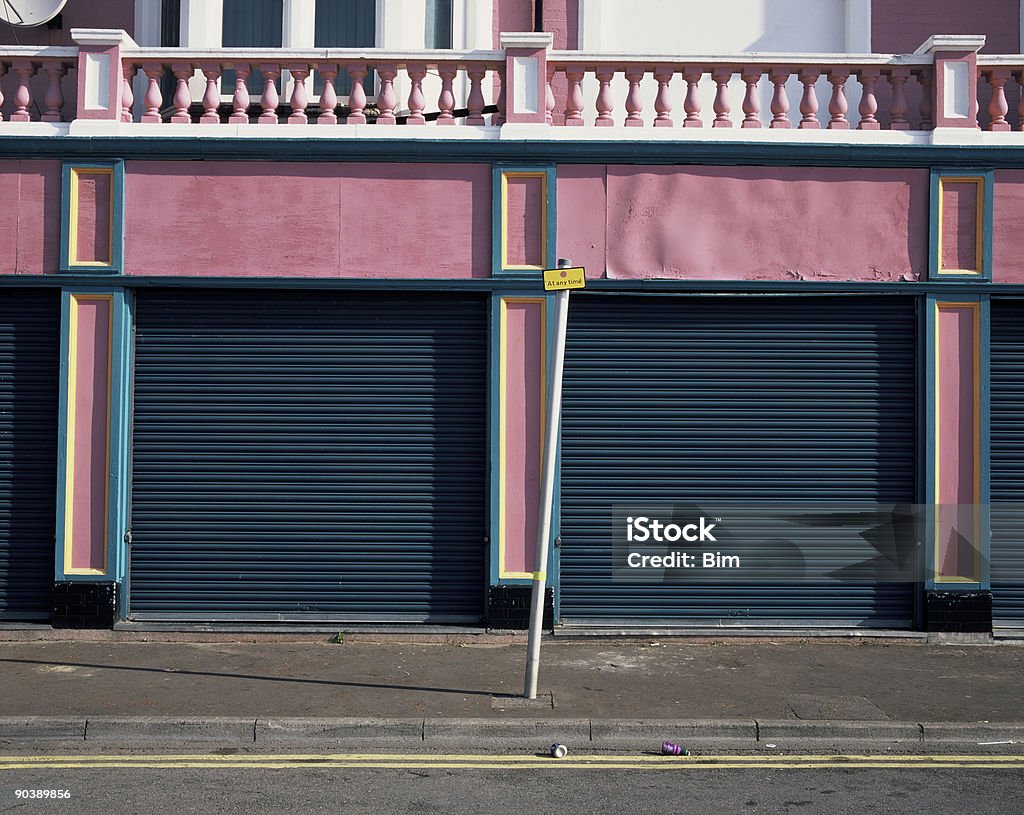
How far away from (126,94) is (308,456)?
4023mm

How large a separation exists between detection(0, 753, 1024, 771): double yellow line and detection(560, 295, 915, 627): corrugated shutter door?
11.5ft

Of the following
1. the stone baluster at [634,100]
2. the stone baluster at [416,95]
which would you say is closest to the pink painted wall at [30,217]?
the stone baluster at [416,95]

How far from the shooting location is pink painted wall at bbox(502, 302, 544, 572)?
35.2 ft

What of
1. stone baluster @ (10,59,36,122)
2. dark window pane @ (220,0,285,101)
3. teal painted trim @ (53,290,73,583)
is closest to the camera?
teal painted trim @ (53,290,73,583)

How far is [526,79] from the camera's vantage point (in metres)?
10.9

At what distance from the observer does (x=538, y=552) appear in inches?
338

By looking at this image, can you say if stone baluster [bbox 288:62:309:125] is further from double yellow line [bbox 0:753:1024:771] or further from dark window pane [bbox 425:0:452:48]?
double yellow line [bbox 0:753:1024:771]

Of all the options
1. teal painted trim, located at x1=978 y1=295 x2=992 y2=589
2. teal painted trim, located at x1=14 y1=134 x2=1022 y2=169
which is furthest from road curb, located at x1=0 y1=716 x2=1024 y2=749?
teal painted trim, located at x1=14 y1=134 x2=1022 y2=169

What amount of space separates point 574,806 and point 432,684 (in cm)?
268

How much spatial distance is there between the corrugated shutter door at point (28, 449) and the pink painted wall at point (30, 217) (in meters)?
0.33

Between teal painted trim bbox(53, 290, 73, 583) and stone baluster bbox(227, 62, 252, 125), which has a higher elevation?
stone baluster bbox(227, 62, 252, 125)

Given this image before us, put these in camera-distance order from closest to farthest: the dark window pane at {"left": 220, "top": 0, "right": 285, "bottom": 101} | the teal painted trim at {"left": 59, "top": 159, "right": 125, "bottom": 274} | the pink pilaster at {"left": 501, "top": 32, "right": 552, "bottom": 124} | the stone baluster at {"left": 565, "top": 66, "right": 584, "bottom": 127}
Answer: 1. the teal painted trim at {"left": 59, "top": 159, "right": 125, "bottom": 274}
2. the pink pilaster at {"left": 501, "top": 32, "right": 552, "bottom": 124}
3. the stone baluster at {"left": 565, "top": 66, "right": 584, "bottom": 127}
4. the dark window pane at {"left": 220, "top": 0, "right": 285, "bottom": 101}

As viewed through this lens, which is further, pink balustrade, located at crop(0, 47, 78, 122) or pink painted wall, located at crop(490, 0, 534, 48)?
pink painted wall, located at crop(490, 0, 534, 48)

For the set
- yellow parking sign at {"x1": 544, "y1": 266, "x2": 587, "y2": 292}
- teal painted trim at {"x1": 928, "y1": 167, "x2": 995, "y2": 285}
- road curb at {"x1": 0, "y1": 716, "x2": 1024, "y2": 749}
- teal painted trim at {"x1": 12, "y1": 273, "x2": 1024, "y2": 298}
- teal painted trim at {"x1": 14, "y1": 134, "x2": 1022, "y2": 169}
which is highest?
teal painted trim at {"x1": 14, "y1": 134, "x2": 1022, "y2": 169}
